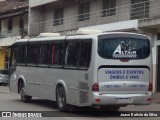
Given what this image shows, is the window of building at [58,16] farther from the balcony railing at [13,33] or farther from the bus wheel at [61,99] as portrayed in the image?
the bus wheel at [61,99]

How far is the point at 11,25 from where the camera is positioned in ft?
166

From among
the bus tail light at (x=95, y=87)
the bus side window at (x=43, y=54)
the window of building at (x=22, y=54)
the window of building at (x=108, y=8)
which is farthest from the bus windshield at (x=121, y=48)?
the window of building at (x=108, y=8)

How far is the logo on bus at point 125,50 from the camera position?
15125mm

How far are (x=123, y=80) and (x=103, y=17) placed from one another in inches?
703

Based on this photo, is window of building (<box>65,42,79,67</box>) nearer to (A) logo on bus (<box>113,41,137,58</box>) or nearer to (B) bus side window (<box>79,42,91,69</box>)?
(B) bus side window (<box>79,42,91,69</box>)

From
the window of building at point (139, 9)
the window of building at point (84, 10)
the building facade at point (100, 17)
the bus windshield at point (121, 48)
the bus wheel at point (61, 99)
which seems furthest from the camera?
the window of building at point (84, 10)

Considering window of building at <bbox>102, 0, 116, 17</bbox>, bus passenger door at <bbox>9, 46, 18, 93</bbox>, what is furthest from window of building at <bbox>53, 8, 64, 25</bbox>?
bus passenger door at <bbox>9, 46, 18, 93</bbox>

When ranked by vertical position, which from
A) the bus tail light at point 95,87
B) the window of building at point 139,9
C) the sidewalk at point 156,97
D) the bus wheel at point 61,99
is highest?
the window of building at point 139,9

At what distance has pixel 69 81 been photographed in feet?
53.5

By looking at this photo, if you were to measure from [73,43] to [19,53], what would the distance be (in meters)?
5.32

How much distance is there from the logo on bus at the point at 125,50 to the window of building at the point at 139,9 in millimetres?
12242

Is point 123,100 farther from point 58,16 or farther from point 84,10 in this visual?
point 58,16

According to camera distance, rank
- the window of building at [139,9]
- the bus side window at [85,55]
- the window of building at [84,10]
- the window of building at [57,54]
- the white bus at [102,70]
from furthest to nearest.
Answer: the window of building at [84,10]
the window of building at [139,9]
the window of building at [57,54]
the bus side window at [85,55]
the white bus at [102,70]

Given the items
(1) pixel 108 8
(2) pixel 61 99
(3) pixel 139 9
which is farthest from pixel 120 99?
(1) pixel 108 8
